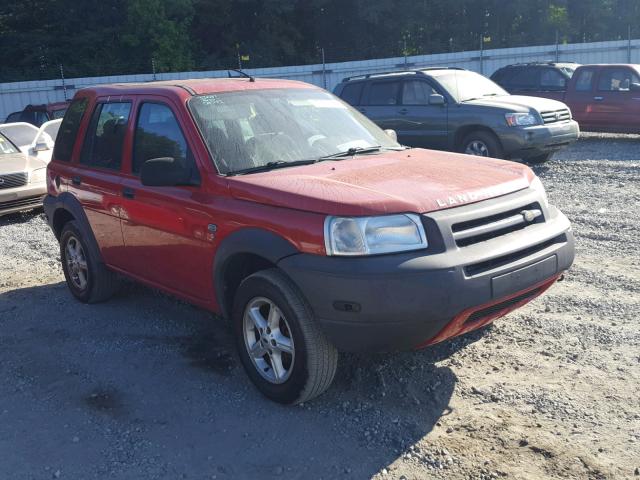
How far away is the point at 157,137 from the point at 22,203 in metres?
6.86

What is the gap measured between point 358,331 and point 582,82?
1373 centimetres

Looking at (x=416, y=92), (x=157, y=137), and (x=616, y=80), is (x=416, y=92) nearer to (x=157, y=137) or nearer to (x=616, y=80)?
(x=616, y=80)

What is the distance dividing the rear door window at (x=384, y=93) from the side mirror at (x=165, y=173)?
9404 mm

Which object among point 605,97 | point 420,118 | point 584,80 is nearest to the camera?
point 420,118

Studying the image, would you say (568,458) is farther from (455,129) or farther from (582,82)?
(582,82)

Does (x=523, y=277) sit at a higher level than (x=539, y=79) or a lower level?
lower

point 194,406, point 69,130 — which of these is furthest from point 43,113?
point 194,406

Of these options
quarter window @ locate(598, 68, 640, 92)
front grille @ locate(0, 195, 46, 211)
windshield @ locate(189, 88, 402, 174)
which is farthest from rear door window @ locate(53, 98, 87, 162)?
quarter window @ locate(598, 68, 640, 92)

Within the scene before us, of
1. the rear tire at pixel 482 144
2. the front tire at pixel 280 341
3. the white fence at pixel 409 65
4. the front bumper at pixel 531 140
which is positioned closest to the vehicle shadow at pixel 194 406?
the front tire at pixel 280 341

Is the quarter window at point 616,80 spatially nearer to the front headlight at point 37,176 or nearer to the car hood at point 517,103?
the car hood at point 517,103

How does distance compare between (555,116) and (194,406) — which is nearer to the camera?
(194,406)

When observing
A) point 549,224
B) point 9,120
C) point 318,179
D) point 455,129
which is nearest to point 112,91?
point 318,179

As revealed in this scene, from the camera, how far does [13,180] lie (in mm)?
11000

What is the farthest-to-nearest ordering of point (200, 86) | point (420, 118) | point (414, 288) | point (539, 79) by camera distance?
point (539, 79)
point (420, 118)
point (200, 86)
point (414, 288)
